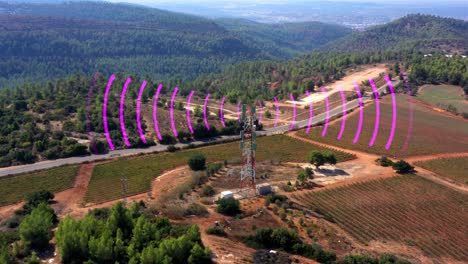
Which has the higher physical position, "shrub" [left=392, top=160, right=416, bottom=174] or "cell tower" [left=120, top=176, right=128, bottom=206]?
"shrub" [left=392, top=160, right=416, bottom=174]

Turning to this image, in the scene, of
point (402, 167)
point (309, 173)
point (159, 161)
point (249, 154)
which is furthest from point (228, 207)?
point (402, 167)

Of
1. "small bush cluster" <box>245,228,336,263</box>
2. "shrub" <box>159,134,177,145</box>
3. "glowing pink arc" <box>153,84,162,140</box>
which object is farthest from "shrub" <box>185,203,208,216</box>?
"glowing pink arc" <box>153,84,162,140</box>

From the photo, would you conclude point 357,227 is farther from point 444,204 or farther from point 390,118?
point 390,118

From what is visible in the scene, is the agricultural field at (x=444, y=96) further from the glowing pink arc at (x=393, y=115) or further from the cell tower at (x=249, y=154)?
the cell tower at (x=249, y=154)

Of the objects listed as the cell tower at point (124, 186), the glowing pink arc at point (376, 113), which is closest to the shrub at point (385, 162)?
the glowing pink arc at point (376, 113)

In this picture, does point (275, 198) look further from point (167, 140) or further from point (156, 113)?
point (156, 113)

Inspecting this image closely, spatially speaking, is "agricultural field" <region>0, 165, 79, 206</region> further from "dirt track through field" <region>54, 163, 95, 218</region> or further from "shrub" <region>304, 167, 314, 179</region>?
"shrub" <region>304, 167, 314, 179</region>

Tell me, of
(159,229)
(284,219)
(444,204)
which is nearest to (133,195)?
(159,229)
